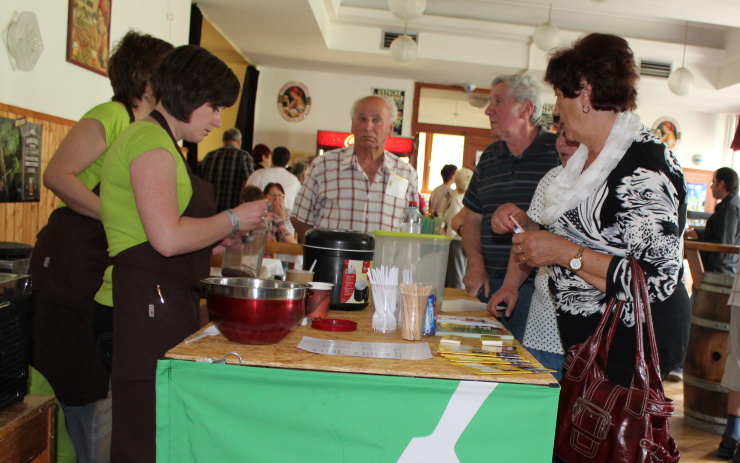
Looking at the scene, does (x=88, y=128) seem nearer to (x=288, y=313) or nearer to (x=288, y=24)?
(x=288, y=313)

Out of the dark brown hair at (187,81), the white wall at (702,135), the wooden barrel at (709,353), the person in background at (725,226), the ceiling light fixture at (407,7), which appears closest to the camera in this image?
the dark brown hair at (187,81)

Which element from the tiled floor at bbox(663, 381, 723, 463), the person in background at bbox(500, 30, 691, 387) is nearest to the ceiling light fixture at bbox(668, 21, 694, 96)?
the tiled floor at bbox(663, 381, 723, 463)

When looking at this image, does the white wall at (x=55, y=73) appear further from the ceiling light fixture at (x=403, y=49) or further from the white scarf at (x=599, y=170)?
the ceiling light fixture at (x=403, y=49)

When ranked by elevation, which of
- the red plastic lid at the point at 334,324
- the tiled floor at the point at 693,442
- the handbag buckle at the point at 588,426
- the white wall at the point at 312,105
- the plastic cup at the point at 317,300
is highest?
the white wall at the point at 312,105

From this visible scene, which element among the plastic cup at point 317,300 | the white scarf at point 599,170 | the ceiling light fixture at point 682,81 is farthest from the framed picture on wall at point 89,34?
the ceiling light fixture at point 682,81

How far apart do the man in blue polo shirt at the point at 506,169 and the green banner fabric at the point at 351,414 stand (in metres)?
1.35

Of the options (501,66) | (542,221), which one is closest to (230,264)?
(542,221)

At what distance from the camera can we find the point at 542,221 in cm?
175

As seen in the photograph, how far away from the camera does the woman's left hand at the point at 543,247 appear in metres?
1.61

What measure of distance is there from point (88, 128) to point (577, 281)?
1650 mm

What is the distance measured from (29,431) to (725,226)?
6.13 meters

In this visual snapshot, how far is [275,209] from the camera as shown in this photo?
16.9ft

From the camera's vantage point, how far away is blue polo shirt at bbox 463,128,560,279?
268 centimetres

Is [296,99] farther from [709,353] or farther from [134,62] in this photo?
[134,62]
